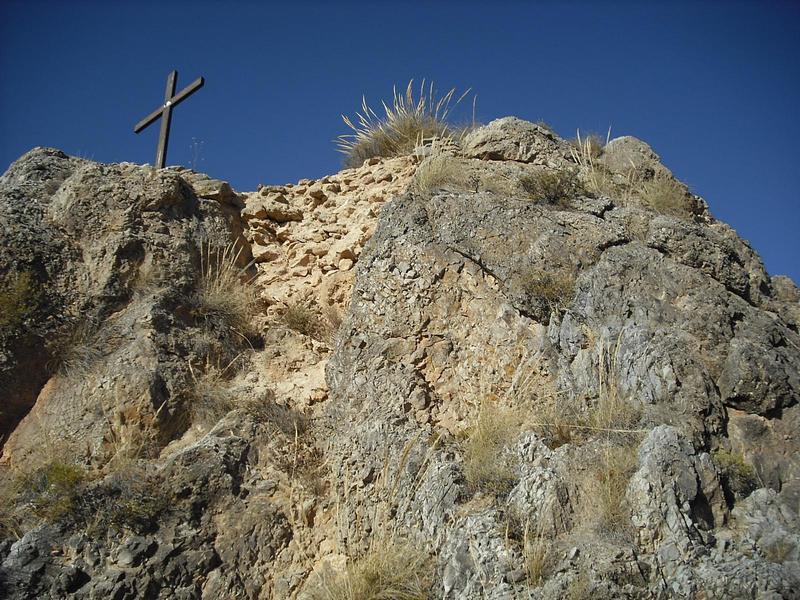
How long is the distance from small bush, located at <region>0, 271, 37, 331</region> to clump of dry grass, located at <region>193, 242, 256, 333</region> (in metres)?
1.39

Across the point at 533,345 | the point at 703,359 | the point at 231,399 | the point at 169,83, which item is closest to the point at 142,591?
the point at 231,399

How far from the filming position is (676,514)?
4012 mm

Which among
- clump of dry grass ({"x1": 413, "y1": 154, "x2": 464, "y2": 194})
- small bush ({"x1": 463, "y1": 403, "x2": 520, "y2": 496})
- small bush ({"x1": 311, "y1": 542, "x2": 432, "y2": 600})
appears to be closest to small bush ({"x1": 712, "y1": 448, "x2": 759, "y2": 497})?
small bush ({"x1": 463, "y1": 403, "x2": 520, "y2": 496})

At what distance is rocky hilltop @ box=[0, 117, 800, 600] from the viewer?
4.25 m

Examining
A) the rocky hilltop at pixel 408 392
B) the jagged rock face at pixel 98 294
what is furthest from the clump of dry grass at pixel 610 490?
the jagged rock face at pixel 98 294

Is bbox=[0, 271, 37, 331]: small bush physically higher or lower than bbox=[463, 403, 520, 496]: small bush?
higher

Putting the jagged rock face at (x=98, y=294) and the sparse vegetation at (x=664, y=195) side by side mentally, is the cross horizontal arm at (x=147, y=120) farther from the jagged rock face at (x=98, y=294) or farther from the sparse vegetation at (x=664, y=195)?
the sparse vegetation at (x=664, y=195)

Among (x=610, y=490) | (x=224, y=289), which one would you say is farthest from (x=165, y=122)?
(x=610, y=490)

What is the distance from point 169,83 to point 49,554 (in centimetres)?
608

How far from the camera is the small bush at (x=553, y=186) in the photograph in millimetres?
6957

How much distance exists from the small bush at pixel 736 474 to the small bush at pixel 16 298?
5.39 meters

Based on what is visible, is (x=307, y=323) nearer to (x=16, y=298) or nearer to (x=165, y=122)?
(x=16, y=298)

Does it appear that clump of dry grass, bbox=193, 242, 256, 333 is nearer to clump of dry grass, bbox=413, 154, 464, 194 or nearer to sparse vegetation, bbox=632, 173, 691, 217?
clump of dry grass, bbox=413, 154, 464, 194

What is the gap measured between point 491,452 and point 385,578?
3.54 feet
